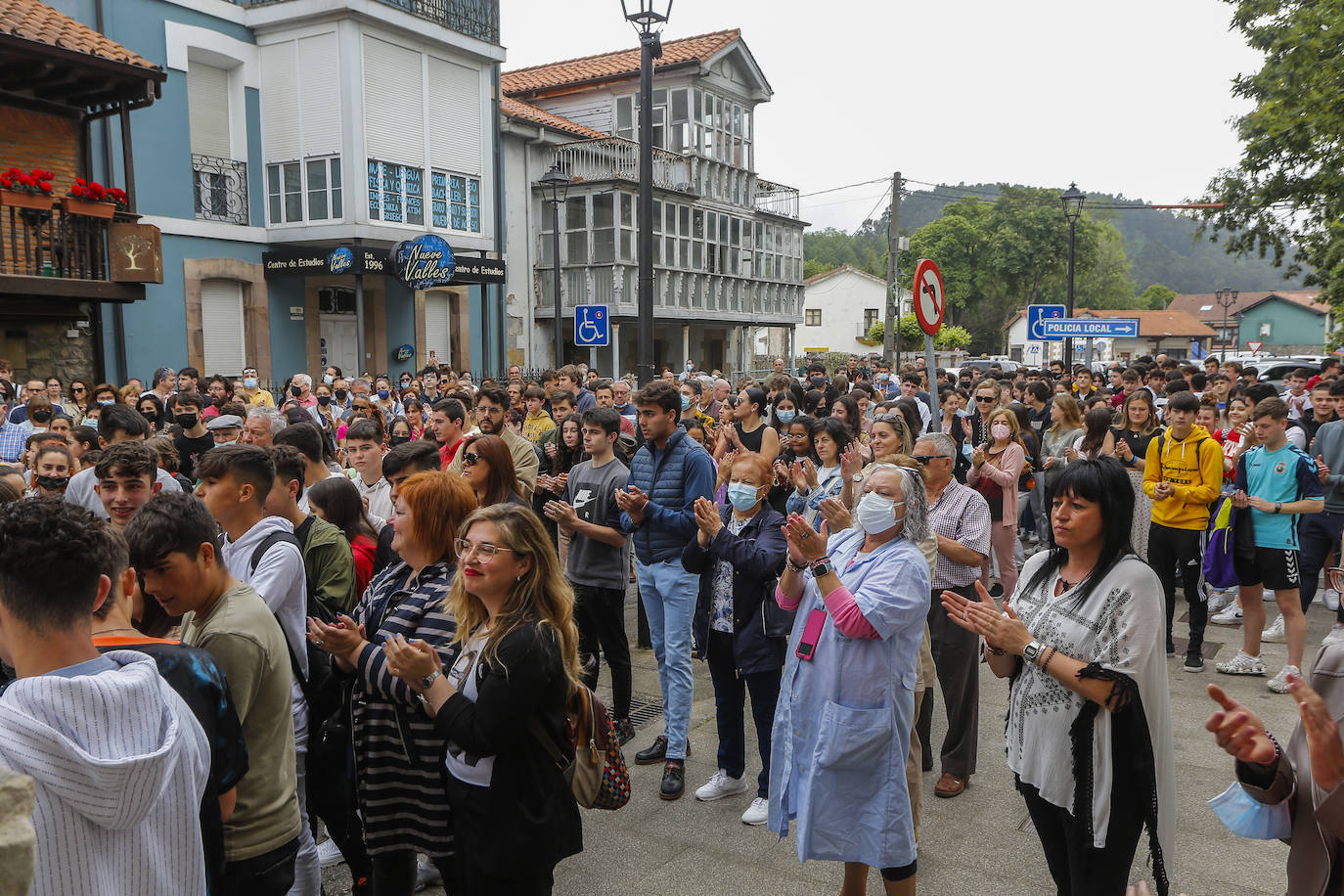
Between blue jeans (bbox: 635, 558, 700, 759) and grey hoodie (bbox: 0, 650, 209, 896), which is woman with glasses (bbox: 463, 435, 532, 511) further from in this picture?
grey hoodie (bbox: 0, 650, 209, 896)

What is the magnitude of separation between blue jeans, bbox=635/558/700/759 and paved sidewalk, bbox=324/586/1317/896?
350 millimetres

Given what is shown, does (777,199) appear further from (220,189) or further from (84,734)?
(84,734)

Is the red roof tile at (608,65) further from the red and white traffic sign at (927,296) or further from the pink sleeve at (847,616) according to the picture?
the pink sleeve at (847,616)

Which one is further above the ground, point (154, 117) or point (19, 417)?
point (154, 117)

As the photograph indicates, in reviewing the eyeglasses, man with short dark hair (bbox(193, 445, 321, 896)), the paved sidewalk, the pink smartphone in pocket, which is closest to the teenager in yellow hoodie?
the paved sidewalk

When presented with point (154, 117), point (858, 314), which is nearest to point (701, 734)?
point (154, 117)

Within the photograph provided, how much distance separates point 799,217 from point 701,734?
3101cm

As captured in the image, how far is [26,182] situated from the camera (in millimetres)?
12289

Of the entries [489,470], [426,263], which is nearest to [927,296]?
[489,470]

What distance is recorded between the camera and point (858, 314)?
64.3 metres

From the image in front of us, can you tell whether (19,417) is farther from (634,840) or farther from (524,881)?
(524,881)

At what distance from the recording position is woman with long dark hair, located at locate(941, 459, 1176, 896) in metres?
2.89

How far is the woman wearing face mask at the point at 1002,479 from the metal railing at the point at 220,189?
632 inches

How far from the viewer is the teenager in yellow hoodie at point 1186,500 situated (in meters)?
6.52
